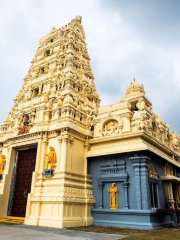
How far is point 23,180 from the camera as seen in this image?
17531 mm

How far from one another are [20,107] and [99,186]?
10.8 m

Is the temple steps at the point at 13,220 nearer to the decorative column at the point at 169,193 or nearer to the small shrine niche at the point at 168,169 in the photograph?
the decorative column at the point at 169,193

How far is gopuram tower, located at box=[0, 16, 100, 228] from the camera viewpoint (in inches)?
589

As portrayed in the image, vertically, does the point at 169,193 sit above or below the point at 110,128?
below

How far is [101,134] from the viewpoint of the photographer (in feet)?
58.4

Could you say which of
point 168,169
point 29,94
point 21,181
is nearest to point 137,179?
point 168,169

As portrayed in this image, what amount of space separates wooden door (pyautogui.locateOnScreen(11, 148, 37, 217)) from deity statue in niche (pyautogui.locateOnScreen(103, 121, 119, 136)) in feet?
20.0

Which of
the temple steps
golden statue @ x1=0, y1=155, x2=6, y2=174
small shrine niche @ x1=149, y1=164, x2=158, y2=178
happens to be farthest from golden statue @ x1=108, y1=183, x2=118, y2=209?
golden statue @ x1=0, y1=155, x2=6, y2=174

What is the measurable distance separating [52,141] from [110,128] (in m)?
4.77

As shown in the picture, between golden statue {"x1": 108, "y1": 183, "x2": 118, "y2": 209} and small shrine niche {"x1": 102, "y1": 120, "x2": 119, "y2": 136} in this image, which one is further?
small shrine niche {"x1": 102, "y1": 120, "x2": 119, "y2": 136}

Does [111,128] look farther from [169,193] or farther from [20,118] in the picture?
[20,118]

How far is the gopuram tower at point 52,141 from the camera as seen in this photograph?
589 inches

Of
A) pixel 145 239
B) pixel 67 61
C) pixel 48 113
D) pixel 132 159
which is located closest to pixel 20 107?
pixel 48 113

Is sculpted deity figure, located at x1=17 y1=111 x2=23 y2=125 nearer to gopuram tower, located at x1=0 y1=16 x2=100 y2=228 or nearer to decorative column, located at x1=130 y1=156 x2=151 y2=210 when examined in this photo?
gopuram tower, located at x1=0 y1=16 x2=100 y2=228
